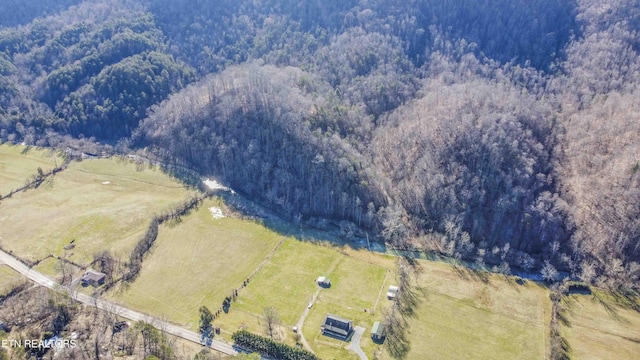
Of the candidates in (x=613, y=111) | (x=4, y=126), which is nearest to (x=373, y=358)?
(x=613, y=111)

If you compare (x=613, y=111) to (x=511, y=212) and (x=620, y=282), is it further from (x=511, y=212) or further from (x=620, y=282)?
(x=620, y=282)

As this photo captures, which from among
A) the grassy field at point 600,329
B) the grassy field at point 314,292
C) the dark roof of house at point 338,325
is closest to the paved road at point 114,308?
the grassy field at point 314,292

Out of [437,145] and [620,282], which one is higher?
[437,145]

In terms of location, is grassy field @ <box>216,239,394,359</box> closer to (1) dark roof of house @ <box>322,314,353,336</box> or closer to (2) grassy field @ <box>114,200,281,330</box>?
(1) dark roof of house @ <box>322,314,353,336</box>

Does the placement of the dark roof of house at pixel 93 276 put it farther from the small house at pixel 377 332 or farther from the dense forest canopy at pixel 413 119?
the small house at pixel 377 332

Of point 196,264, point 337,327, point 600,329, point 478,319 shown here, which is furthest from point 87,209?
point 600,329

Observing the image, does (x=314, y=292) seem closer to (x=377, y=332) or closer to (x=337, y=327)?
(x=337, y=327)

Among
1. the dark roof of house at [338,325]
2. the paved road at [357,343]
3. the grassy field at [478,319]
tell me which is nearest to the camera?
the paved road at [357,343]
